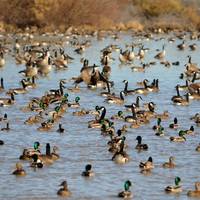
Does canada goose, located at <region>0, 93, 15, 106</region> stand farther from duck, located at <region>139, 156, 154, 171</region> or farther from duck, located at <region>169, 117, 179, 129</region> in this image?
duck, located at <region>139, 156, 154, 171</region>

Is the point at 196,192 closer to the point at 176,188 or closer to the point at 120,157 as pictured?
the point at 176,188

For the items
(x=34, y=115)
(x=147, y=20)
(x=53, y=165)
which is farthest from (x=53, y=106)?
(x=147, y=20)

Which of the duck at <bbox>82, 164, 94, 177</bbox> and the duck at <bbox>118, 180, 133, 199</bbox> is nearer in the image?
the duck at <bbox>118, 180, 133, 199</bbox>

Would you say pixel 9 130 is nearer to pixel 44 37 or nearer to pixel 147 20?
pixel 44 37

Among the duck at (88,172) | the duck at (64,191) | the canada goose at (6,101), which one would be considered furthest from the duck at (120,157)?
the canada goose at (6,101)

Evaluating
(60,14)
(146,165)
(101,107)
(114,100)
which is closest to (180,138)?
(146,165)

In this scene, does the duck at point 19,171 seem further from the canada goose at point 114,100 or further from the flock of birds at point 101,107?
the canada goose at point 114,100

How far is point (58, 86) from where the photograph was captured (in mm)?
35312

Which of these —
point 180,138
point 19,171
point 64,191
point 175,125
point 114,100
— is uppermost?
point 114,100

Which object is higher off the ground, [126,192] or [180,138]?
[180,138]

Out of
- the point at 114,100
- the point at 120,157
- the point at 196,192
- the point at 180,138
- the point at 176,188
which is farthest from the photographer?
the point at 114,100

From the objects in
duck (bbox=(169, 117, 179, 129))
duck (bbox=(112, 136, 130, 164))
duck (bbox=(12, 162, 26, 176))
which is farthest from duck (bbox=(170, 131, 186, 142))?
duck (bbox=(12, 162, 26, 176))

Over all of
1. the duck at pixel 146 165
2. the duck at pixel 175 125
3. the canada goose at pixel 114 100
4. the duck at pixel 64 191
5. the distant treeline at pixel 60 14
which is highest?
the distant treeline at pixel 60 14

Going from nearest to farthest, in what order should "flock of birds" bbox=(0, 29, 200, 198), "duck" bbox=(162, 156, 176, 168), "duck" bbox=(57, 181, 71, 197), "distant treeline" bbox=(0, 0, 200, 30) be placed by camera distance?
"duck" bbox=(57, 181, 71, 197), "duck" bbox=(162, 156, 176, 168), "flock of birds" bbox=(0, 29, 200, 198), "distant treeline" bbox=(0, 0, 200, 30)
